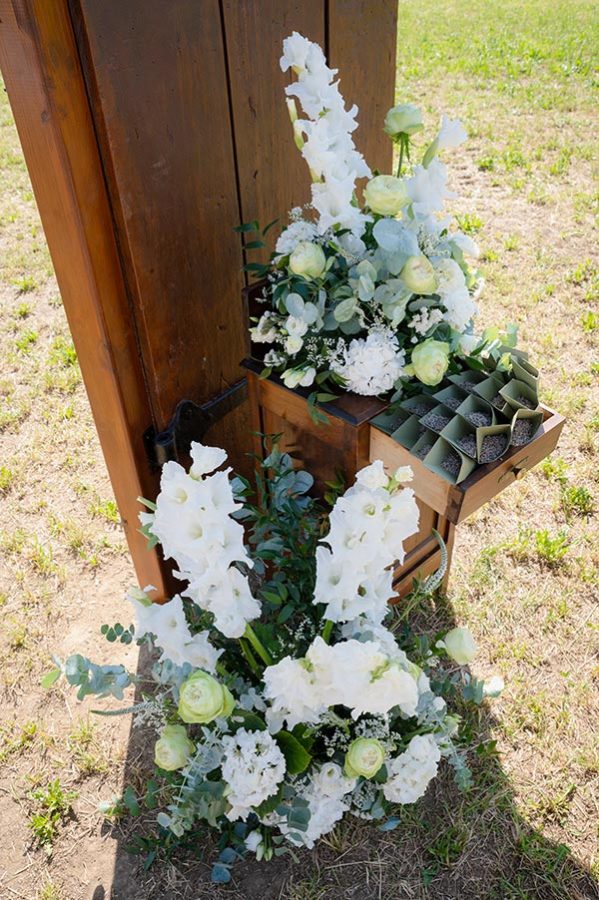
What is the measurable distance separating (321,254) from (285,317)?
0.19 m

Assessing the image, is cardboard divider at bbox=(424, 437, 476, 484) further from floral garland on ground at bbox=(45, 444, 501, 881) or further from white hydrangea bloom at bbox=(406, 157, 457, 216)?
white hydrangea bloom at bbox=(406, 157, 457, 216)

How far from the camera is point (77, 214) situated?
1.46m

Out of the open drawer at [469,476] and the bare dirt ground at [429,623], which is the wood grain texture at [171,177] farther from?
the bare dirt ground at [429,623]

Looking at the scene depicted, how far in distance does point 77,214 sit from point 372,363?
0.64 m

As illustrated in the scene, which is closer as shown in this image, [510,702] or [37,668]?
[510,702]

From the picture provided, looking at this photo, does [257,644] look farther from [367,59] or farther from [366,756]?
[367,59]

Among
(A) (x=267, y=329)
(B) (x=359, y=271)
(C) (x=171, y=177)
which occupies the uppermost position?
(C) (x=171, y=177)

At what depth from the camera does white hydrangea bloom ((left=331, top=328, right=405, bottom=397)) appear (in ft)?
5.15

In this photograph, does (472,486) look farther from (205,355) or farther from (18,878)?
(18,878)

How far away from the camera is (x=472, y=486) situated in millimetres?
1482

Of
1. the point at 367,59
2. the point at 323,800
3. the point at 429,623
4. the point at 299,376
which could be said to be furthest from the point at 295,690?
the point at 367,59

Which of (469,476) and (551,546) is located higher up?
(469,476)

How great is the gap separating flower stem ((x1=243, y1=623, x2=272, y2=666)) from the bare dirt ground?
0.47 meters

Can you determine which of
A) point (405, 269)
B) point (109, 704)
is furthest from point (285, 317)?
point (109, 704)
